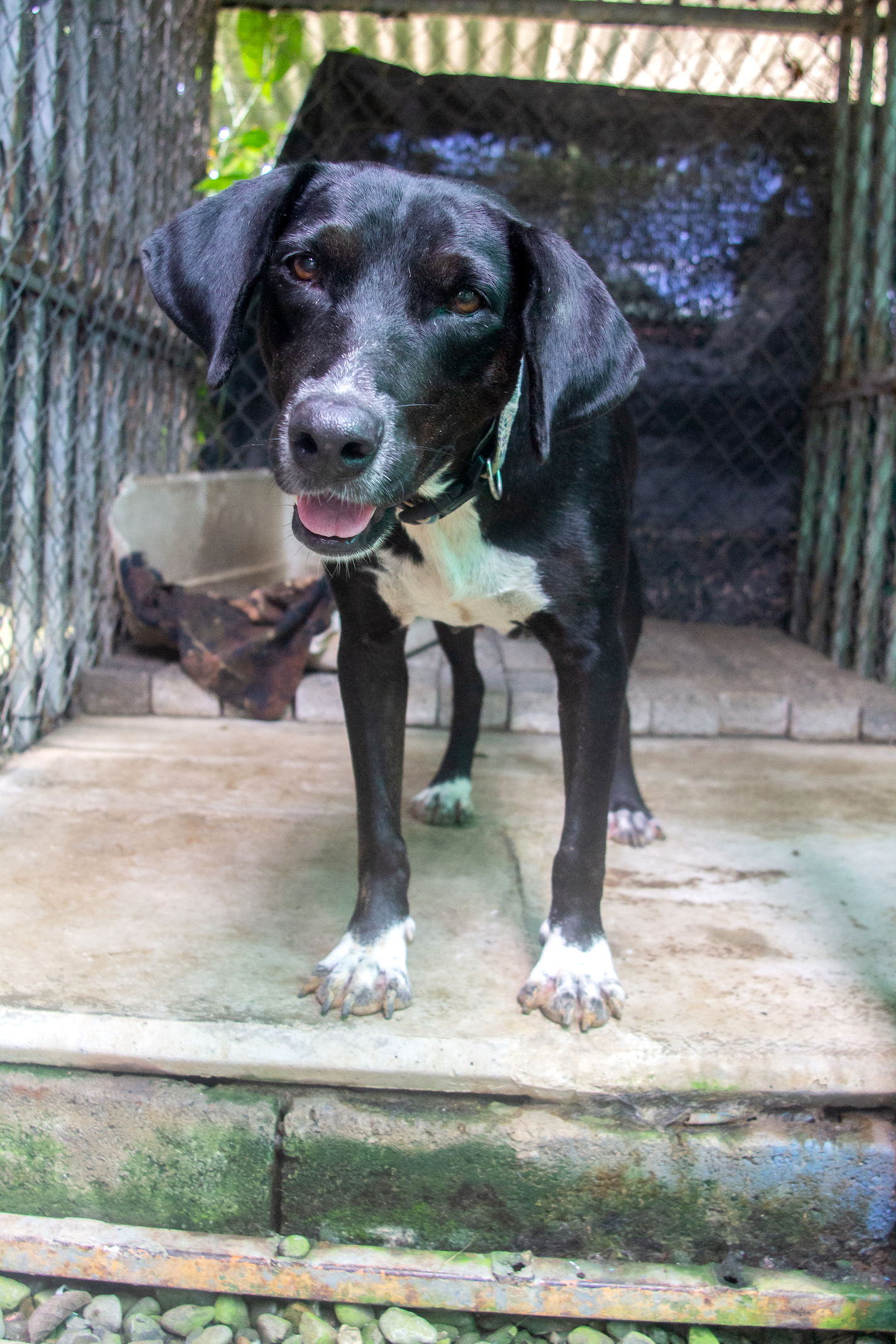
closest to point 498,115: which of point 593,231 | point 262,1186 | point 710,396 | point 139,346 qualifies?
point 593,231

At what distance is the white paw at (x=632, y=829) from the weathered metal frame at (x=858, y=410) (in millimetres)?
1788

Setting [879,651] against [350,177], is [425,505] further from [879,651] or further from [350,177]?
[879,651]

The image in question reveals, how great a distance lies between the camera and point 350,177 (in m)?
1.72

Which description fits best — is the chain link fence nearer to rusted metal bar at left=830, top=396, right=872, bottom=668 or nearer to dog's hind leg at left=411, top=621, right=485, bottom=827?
rusted metal bar at left=830, top=396, right=872, bottom=668

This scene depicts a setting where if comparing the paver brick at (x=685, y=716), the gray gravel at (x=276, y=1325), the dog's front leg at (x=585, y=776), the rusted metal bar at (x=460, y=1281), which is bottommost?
the gray gravel at (x=276, y=1325)

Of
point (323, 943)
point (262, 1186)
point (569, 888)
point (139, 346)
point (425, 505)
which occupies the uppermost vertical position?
point (139, 346)

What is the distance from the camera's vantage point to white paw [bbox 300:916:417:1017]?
186 centimetres

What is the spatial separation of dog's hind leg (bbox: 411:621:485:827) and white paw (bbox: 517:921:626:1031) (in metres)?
0.90

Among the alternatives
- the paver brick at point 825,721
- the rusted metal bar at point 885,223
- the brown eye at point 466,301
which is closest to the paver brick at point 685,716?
the paver brick at point 825,721

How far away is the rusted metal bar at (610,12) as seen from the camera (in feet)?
15.3

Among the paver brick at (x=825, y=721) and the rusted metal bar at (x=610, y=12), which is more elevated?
the rusted metal bar at (x=610, y=12)

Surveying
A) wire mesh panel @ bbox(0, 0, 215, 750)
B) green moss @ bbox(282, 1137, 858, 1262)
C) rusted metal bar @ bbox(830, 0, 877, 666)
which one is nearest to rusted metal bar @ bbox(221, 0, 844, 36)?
rusted metal bar @ bbox(830, 0, 877, 666)

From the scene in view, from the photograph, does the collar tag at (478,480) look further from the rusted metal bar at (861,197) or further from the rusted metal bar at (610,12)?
the rusted metal bar at (610,12)

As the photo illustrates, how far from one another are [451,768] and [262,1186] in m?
1.34
